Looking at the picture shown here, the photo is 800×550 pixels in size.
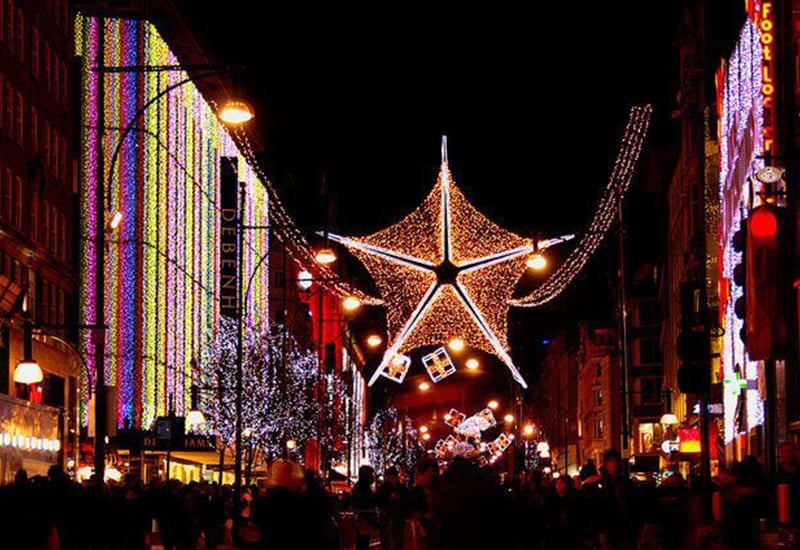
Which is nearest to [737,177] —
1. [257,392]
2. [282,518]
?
[257,392]

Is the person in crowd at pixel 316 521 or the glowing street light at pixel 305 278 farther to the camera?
the glowing street light at pixel 305 278

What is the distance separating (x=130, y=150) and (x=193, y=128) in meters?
14.0

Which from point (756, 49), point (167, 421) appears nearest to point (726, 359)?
point (756, 49)

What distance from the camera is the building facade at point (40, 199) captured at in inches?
1969

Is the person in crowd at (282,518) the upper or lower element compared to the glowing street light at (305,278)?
lower

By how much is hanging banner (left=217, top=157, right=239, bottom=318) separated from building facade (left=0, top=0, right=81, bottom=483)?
2500 centimetres

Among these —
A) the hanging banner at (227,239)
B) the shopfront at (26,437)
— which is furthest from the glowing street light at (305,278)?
the shopfront at (26,437)

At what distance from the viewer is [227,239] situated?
8888cm

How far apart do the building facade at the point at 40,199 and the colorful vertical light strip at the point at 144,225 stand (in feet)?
5.10

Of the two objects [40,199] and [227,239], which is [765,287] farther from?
[227,239]

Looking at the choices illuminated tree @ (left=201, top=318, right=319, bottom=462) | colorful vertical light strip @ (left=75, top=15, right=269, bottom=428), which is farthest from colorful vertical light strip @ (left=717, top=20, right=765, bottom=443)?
colorful vertical light strip @ (left=75, top=15, right=269, bottom=428)

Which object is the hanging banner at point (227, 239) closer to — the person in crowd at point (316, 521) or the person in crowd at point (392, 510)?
the person in crowd at point (392, 510)

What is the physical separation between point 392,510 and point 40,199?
28.0m

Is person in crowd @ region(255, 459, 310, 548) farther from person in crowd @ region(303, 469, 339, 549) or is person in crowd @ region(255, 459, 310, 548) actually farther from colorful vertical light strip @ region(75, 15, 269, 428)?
colorful vertical light strip @ region(75, 15, 269, 428)
